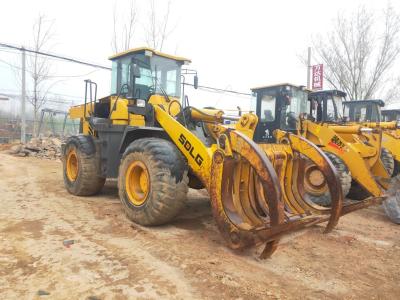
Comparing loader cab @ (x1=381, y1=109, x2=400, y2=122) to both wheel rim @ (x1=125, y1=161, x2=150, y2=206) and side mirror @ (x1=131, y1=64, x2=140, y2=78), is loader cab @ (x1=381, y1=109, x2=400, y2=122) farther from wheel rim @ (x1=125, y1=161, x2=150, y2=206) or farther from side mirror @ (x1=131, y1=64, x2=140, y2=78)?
wheel rim @ (x1=125, y1=161, x2=150, y2=206)

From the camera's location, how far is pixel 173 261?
12.6 feet

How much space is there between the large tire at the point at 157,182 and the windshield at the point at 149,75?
1.60 metres

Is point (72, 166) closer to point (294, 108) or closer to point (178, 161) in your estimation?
point (178, 161)

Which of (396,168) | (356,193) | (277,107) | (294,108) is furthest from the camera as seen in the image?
(294,108)

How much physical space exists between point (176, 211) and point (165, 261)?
1001 mm

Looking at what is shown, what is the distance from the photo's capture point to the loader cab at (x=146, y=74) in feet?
21.4

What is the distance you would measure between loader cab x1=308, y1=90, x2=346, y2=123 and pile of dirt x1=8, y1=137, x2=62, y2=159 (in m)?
9.98

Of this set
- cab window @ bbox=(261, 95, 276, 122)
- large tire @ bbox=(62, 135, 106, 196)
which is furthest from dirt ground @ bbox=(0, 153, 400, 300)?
cab window @ bbox=(261, 95, 276, 122)

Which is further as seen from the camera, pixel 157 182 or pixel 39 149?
pixel 39 149

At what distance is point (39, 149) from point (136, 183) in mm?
11196

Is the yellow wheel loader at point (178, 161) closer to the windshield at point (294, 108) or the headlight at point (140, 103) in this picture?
the headlight at point (140, 103)

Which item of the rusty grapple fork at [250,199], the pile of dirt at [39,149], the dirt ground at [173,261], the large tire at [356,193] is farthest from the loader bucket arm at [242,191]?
the pile of dirt at [39,149]

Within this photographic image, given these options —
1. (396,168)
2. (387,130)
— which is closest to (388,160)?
(396,168)

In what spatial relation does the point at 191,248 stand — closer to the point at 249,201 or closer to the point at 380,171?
the point at 249,201
